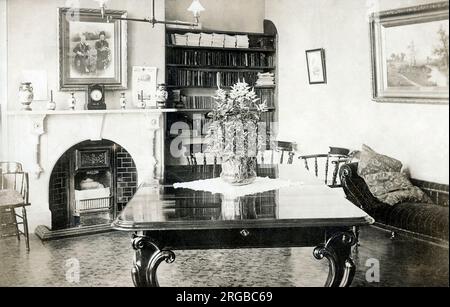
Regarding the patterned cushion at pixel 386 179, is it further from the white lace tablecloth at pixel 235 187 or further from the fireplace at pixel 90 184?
the fireplace at pixel 90 184

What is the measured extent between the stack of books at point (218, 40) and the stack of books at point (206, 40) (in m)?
0.03

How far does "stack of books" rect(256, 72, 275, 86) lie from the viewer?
5969 millimetres

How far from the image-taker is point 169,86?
18.8 feet

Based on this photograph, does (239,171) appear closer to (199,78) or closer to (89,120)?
(89,120)

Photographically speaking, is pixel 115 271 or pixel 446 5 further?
pixel 115 271

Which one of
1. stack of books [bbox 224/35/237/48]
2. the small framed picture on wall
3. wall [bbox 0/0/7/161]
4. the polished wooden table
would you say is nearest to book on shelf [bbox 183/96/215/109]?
stack of books [bbox 224/35/237/48]

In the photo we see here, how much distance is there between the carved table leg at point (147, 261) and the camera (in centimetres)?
240

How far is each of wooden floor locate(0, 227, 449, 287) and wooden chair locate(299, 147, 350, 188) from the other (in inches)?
22.9

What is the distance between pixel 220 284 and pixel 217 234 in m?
1.26

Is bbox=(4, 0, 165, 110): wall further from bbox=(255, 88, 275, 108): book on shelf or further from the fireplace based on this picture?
bbox=(255, 88, 275, 108): book on shelf

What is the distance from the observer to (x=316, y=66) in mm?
5207

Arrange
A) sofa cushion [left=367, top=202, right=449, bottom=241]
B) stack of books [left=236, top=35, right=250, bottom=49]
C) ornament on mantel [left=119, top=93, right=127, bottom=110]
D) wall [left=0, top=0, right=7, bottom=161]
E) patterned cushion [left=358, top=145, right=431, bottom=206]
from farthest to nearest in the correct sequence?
stack of books [left=236, top=35, right=250, bottom=49] → ornament on mantel [left=119, top=93, right=127, bottom=110] → wall [left=0, top=0, right=7, bottom=161] → patterned cushion [left=358, top=145, right=431, bottom=206] → sofa cushion [left=367, top=202, right=449, bottom=241]
